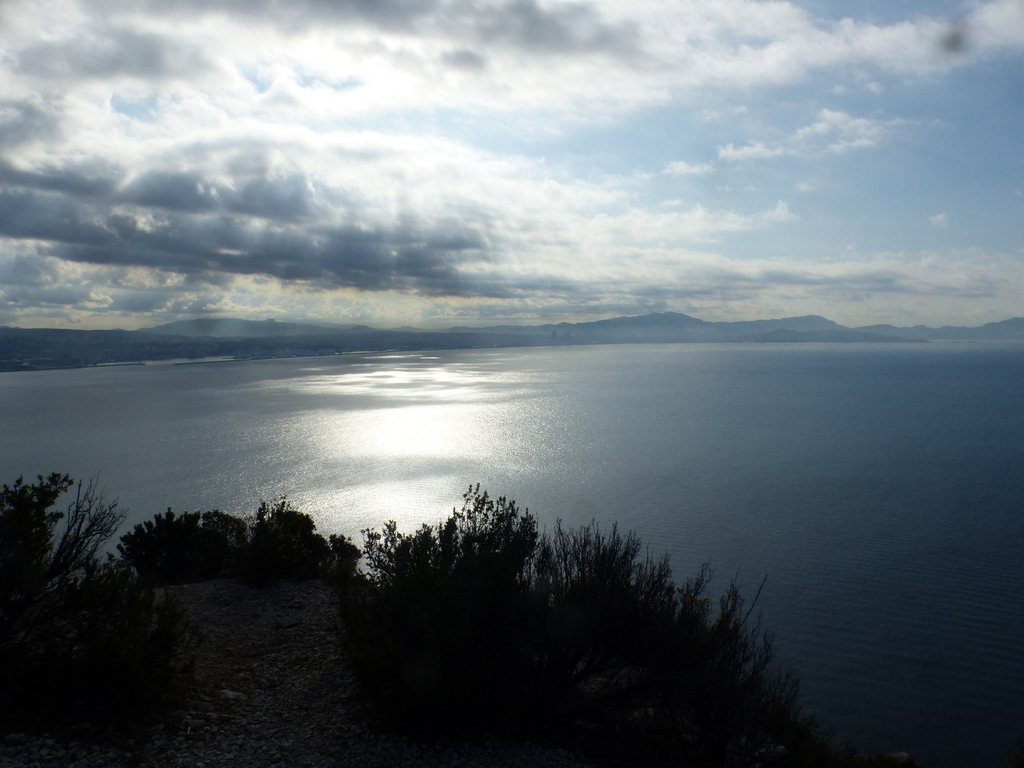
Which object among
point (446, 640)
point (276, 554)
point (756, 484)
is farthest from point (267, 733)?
point (756, 484)

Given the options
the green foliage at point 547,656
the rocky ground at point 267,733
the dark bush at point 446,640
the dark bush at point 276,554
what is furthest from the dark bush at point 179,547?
the dark bush at point 446,640

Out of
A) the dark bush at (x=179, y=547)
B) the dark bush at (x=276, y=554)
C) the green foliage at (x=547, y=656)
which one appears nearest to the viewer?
the green foliage at (x=547, y=656)

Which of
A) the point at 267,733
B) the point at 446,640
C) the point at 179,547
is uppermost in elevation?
the point at 446,640

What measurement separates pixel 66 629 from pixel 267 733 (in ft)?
7.97

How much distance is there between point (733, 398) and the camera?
243ft

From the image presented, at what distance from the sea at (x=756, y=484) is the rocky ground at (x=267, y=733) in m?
10.1

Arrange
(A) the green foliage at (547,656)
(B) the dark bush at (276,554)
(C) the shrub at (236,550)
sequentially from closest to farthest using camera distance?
(A) the green foliage at (547,656) < (B) the dark bush at (276,554) < (C) the shrub at (236,550)

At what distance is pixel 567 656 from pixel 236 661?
14.7ft

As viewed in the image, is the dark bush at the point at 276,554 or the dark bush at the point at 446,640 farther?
the dark bush at the point at 276,554

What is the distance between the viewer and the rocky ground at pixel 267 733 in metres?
5.52

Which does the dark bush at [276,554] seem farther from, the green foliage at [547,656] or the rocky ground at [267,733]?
the green foliage at [547,656]

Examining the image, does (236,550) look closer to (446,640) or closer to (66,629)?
(66,629)

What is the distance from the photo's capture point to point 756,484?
32.6m

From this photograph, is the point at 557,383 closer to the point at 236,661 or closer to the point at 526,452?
the point at 526,452
